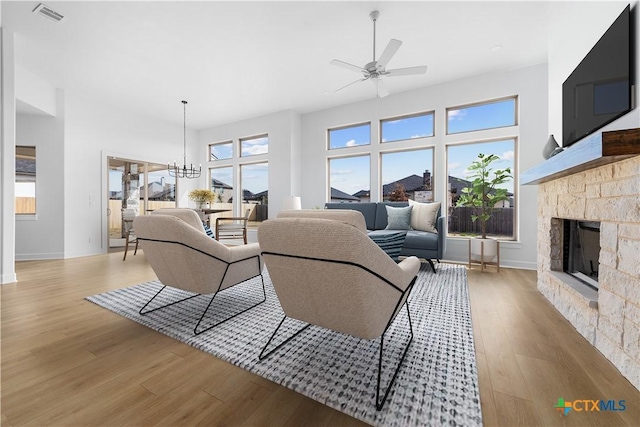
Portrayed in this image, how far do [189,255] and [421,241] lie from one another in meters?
2.96

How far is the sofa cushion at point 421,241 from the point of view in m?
3.67

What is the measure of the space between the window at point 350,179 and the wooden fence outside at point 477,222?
5.50ft

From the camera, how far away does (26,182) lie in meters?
4.77

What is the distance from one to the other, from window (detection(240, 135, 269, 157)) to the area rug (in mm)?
4552

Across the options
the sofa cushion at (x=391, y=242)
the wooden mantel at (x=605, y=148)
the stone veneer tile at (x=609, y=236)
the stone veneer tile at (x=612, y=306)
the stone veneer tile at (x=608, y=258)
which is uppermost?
the wooden mantel at (x=605, y=148)

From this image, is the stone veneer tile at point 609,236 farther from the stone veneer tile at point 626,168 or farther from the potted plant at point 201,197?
the potted plant at point 201,197

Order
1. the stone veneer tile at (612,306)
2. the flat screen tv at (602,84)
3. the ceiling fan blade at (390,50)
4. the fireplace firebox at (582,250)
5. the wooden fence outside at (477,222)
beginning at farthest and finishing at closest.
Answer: the wooden fence outside at (477,222), the ceiling fan blade at (390,50), the fireplace firebox at (582,250), the flat screen tv at (602,84), the stone veneer tile at (612,306)

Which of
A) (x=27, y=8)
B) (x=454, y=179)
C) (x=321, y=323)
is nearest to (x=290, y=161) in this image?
(x=454, y=179)

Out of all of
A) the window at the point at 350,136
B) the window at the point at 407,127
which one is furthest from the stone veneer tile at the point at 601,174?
the window at the point at 350,136

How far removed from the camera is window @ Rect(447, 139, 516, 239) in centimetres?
429

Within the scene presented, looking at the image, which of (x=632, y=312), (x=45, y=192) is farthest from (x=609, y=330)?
(x=45, y=192)

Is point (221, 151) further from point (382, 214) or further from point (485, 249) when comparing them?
point (485, 249)

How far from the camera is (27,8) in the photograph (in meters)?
2.89

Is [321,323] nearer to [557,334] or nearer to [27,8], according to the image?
[557,334]
